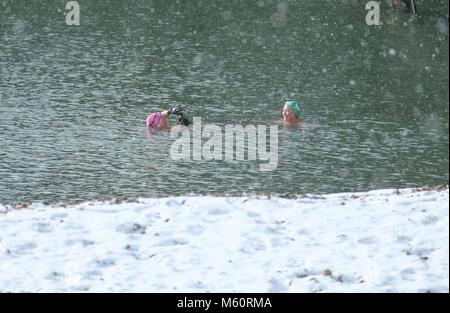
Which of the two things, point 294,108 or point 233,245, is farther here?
point 294,108

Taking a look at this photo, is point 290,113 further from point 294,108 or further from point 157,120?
point 157,120

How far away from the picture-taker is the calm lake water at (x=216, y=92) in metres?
21.1

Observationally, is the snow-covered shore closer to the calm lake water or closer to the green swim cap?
the calm lake water

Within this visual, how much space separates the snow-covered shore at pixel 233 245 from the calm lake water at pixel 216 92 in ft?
18.1

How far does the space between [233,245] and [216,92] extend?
17869 mm

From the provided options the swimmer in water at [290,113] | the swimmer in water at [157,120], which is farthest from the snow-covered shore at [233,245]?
the swimmer in water at [290,113]

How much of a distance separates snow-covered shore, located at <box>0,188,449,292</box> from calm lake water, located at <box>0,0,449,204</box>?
5.51m

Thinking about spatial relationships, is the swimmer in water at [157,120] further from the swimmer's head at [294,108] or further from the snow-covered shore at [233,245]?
the snow-covered shore at [233,245]

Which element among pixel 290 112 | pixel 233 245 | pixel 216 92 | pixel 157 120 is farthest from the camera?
pixel 216 92

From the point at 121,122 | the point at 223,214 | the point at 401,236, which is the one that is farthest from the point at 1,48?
the point at 401,236

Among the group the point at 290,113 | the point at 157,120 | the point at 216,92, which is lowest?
the point at 157,120

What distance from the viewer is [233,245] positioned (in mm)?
12523

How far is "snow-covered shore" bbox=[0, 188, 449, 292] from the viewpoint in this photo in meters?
11.3

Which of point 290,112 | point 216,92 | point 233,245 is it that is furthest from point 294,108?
point 233,245
